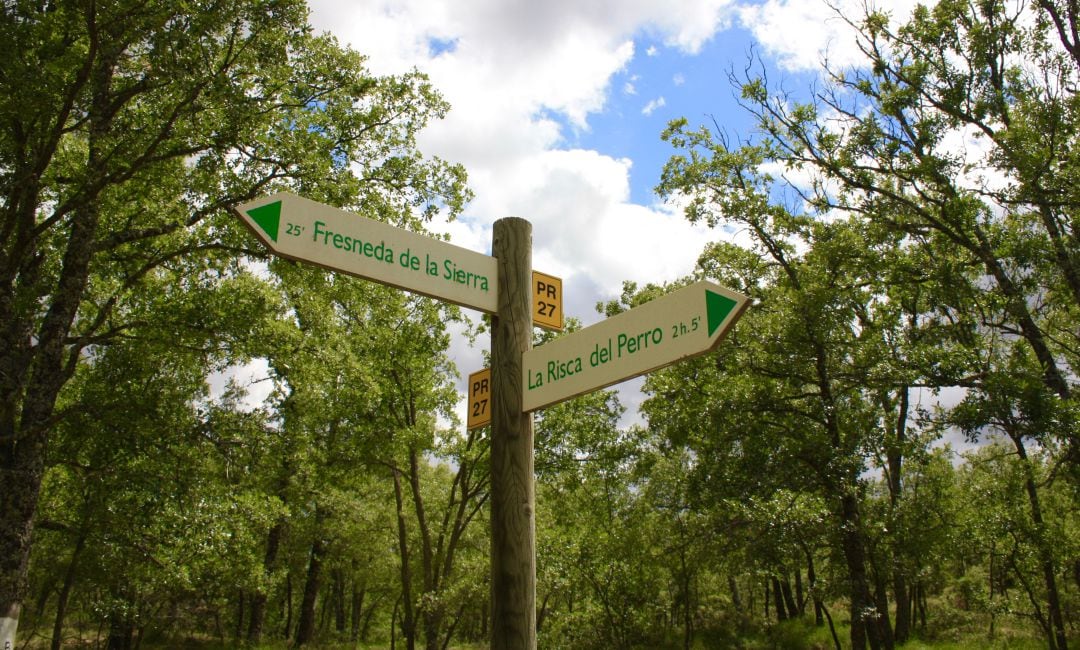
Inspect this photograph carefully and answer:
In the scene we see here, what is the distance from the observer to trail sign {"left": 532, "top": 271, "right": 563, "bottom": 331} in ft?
12.5

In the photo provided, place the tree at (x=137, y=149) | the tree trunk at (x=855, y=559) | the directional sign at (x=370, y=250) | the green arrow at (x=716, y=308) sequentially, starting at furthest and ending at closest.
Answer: the tree trunk at (x=855, y=559), the tree at (x=137, y=149), the directional sign at (x=370, y=250), the green arrow at (x=716, y=308)

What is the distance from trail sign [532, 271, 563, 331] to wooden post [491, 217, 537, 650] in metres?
0.06

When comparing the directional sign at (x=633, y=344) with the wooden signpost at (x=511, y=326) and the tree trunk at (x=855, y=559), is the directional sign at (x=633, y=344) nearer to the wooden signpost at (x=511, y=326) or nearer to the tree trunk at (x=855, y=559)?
the wooden signpost at (x=511, y=326)

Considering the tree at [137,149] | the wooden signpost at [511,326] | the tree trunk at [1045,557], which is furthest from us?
the tree trunk at [1045,557]

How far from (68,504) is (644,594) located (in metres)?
14.5

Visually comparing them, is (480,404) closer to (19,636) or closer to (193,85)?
(193,85)

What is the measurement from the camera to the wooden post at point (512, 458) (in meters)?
3.28

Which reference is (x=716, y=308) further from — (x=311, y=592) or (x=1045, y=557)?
(x=311, y=592)

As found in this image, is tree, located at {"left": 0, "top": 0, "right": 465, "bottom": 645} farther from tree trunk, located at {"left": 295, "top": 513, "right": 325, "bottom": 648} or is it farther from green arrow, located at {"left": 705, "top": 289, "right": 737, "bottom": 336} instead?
tree trunk, located at {"left": 295, "top": 513, "right": 325, "bottom": 648}

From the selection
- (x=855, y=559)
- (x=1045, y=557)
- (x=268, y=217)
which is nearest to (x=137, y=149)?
(x=268, y=217)

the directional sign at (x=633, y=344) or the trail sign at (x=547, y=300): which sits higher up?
the trail sign at (x=547, y=300)

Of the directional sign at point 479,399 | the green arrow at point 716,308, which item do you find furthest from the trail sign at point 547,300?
the green arrow at point 716,308

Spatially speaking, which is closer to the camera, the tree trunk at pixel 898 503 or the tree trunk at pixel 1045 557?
the tree trunk at pixel 898 503

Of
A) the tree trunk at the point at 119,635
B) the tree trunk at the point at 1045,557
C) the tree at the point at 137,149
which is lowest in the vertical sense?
the tree trunk at the point at 119,635
